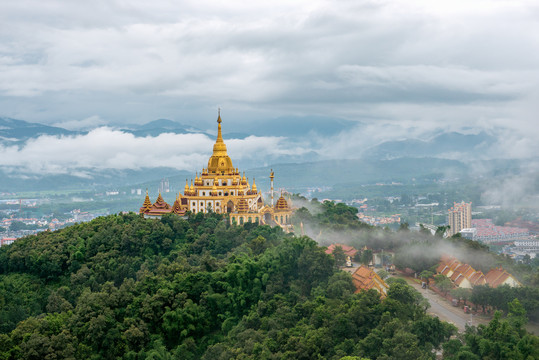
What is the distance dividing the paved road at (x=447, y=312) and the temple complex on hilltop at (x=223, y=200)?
18542 millimetres

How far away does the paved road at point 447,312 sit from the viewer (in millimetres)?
33906

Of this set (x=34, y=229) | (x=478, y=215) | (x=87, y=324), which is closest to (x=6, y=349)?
(x=87, y=324)

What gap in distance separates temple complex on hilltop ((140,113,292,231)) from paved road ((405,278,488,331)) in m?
18.5

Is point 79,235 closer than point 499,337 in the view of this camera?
No

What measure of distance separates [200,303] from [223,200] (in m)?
17.5

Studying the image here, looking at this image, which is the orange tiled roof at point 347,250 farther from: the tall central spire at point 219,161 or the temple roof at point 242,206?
the tall central spire at point 219,161

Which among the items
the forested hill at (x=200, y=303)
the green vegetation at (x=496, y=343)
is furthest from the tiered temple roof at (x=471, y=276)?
the green vegetation at (x=496, y=343)

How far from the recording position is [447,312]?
3553cm

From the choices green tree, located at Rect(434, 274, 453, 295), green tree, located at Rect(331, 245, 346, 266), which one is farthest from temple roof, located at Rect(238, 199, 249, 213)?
green tree, located at Rect(434, 274, 453, 295)

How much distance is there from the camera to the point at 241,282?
135ft

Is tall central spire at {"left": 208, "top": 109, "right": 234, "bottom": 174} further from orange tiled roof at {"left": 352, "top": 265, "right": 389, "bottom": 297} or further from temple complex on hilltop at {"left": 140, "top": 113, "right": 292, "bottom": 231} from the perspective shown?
orange tiled roof at {"left": 352, "top": 265, "right": 389, "bottom": 297}

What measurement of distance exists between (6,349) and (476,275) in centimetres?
2688

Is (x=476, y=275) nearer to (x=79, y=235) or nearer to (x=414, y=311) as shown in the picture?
(x=414, y=311)

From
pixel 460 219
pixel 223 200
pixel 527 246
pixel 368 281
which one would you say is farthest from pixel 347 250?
pixel 460 219
